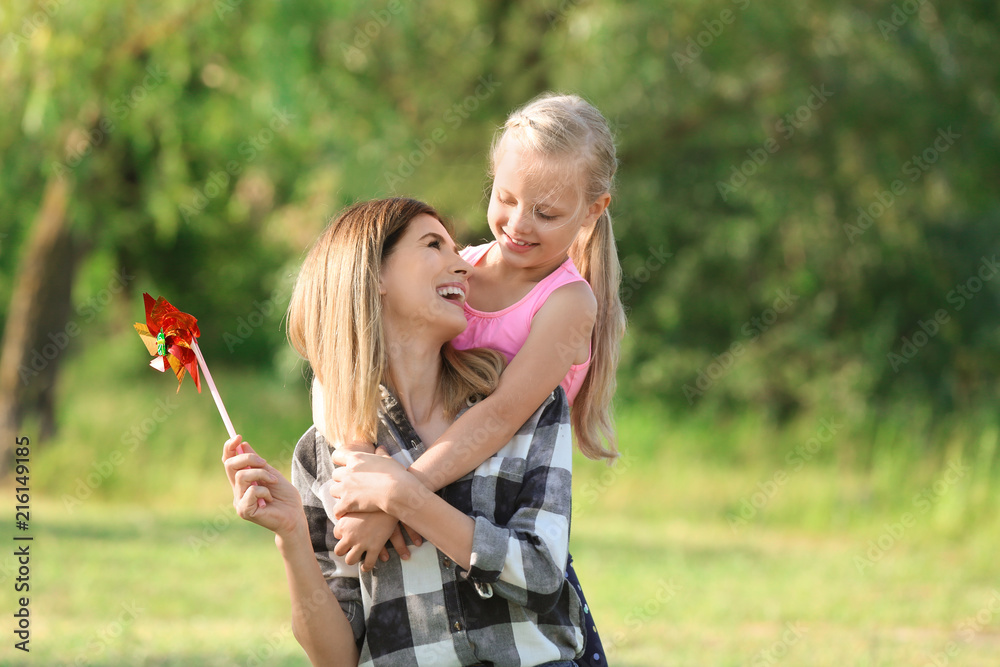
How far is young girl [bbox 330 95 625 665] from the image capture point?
2.09 m

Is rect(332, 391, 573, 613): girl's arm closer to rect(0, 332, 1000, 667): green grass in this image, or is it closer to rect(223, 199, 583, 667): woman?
rect(223, 199, 583, 667): woman

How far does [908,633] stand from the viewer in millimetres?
5438

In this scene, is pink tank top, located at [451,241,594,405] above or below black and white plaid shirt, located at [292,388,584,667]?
above

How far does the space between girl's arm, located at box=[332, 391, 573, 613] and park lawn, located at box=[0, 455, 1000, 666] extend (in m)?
2.81

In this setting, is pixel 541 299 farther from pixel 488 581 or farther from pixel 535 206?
pixel 488 581

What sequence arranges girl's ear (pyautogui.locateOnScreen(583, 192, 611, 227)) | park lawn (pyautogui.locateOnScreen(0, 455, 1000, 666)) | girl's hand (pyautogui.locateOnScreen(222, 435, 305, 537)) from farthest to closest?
1. park lawn (pyautogui.locateOnScreen(0, 455, 1000, 666))
2. girl's ear (pyautogui.locateOnScreen(583, 192, 611, 227))
3. girl's hand (pyautogui.locateOnScreen(222, 435, 305, 537))

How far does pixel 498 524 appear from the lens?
2133 millimetres

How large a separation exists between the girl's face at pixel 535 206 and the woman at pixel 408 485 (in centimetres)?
17

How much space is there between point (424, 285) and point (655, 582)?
4.84m

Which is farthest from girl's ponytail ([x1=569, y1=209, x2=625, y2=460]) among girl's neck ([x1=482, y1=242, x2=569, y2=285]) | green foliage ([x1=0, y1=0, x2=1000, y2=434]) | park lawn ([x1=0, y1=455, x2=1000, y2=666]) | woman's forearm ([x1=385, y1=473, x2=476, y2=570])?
green foliage ([x1=0, y1=0, x2=1000, y2=434])

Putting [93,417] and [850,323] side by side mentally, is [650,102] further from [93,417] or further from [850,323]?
[93,417]

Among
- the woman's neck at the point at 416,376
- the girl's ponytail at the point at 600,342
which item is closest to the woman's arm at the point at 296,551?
the woman's neck at the point at 416,376

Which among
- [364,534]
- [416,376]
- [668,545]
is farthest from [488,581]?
[668,545]

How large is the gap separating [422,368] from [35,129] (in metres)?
7.19
